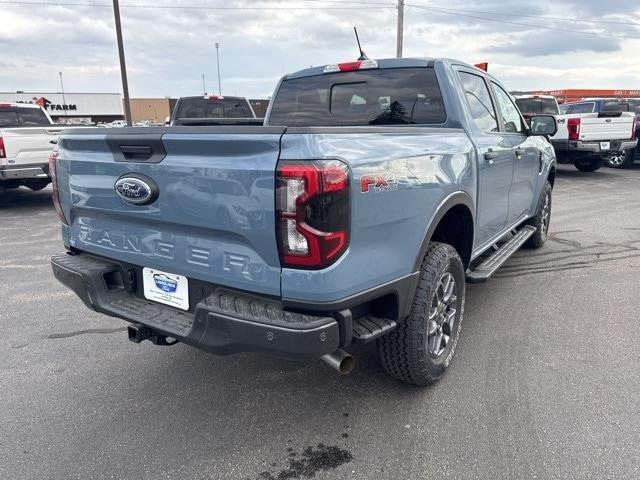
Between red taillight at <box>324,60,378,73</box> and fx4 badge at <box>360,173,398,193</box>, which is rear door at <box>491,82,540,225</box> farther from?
fx4 badge at <box>360,173,398,193</box>

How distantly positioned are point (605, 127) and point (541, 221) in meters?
7.85

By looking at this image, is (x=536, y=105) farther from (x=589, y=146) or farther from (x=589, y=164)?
(x=589, y=146)

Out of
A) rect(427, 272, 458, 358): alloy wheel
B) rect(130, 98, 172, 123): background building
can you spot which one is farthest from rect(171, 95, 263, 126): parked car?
rect(130, 98, 172, 123): background building

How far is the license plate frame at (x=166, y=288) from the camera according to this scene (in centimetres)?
255

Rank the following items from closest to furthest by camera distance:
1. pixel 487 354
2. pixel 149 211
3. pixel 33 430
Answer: pixel 149 211, pixel 33 430, pixel 487 354

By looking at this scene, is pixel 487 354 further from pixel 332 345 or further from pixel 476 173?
pixel 332 345

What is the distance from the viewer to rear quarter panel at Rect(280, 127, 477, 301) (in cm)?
210

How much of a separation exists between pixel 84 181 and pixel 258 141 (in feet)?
4.27

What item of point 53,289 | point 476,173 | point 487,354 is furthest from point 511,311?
point 53,289

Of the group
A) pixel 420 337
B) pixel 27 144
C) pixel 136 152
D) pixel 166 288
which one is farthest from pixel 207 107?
pixel 420 337

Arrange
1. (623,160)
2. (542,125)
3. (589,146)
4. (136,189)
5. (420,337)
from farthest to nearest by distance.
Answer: (623,160), (589,146), (542,125), (420,337), (136,189)

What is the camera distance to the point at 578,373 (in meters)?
3.26

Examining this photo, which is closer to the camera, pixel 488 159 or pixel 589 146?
pixel 488 159

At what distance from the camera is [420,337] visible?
2770mm
